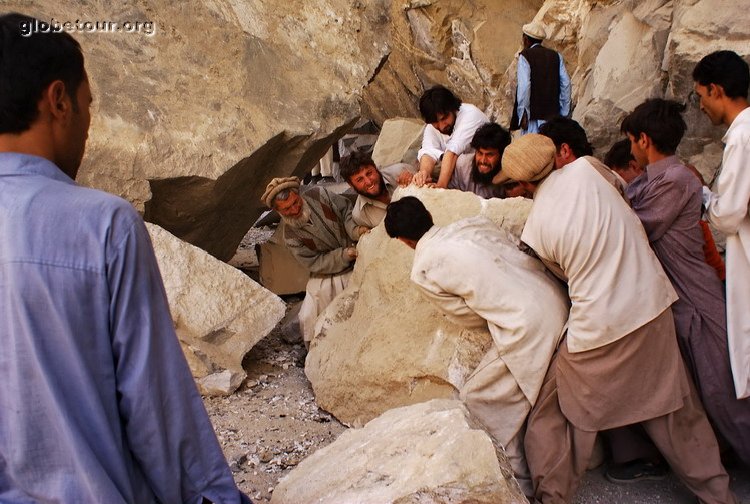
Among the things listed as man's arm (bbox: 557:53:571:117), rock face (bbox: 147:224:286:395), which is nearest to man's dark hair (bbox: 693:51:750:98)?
man's arm (bbox: 557:53:571:117)

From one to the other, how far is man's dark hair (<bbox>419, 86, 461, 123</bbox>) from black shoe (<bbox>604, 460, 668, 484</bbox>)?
234 centimetres

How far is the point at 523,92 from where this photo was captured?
195 inches

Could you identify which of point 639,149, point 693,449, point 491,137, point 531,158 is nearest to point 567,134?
point 639,149

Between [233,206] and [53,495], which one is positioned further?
[233,206]

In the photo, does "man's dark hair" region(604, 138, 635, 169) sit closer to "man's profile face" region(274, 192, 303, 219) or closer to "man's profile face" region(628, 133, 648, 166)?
"man's profile face" region(628, 133, 648, 166)

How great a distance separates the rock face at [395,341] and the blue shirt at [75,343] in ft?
6.93

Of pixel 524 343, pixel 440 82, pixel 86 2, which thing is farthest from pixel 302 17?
pixel 440 82

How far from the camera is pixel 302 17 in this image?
5438 millimetres

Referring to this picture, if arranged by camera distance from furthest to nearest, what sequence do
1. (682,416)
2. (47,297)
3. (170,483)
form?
(682,416) → (170,483) → (47,297)

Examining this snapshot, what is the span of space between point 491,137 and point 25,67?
9.34ft

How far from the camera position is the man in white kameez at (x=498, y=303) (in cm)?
285

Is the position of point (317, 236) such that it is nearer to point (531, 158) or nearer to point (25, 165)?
point (531, 158)

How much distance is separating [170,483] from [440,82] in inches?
380

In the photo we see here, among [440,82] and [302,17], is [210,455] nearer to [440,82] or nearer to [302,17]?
[302,17]
